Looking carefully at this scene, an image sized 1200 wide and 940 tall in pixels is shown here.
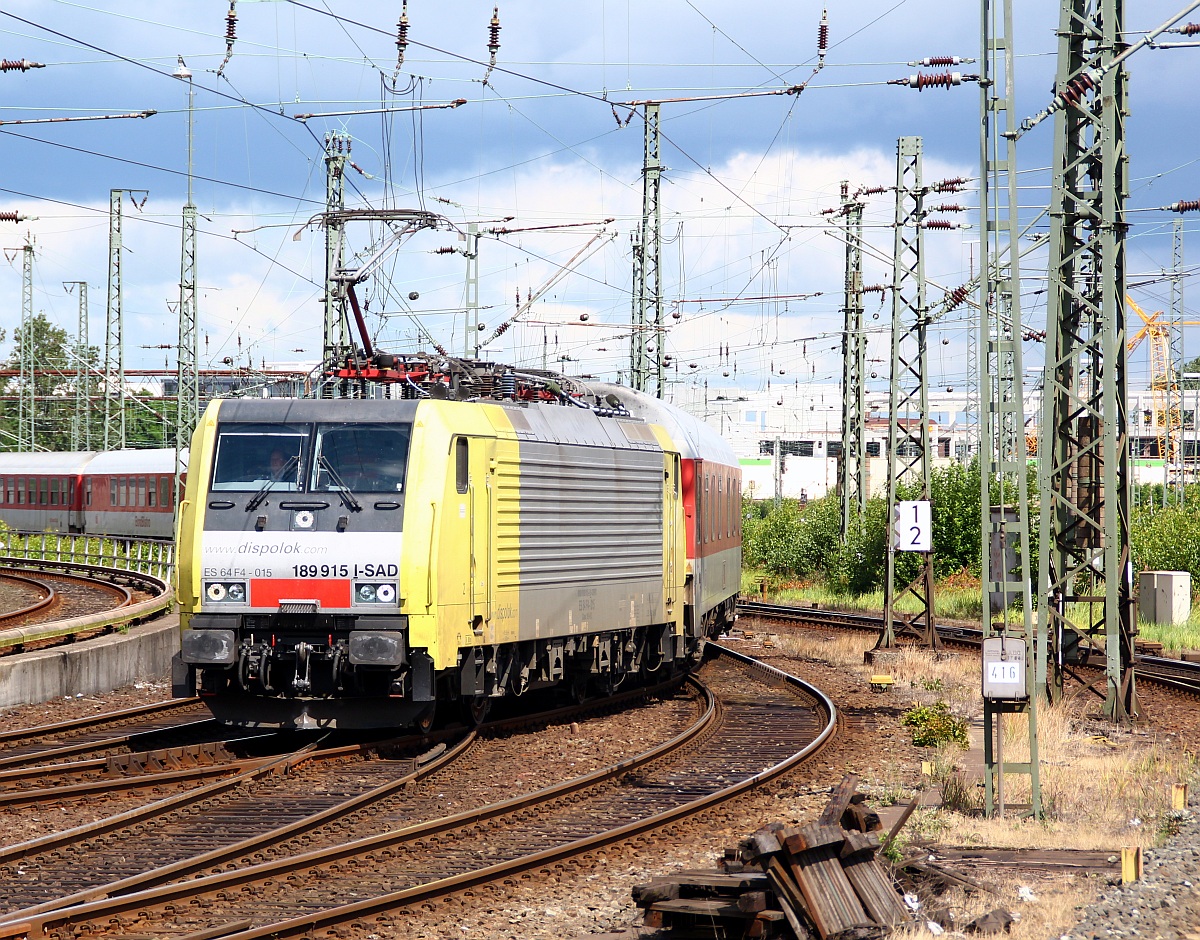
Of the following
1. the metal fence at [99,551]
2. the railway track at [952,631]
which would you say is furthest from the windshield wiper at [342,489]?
the metal fence at [99,551]

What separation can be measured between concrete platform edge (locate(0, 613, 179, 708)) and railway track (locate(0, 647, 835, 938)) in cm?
569

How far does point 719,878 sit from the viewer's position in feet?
26.3

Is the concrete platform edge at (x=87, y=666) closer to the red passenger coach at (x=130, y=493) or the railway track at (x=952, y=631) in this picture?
the railway track at (x=952, y=631)

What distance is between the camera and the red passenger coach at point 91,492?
142ft

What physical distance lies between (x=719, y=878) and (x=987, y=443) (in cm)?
440

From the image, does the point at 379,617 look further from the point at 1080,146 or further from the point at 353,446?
the point at 1080,146

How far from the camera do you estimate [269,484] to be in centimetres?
1316

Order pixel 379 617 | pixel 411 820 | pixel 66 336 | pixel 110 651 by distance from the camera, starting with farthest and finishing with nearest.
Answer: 1. pixel 66 336
2. pixel 110 651
3. pixel 379 617
4. pixel 411 820

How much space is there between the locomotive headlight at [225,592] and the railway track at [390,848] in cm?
201

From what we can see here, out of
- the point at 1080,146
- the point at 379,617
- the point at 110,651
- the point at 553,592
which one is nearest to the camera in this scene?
the point at 379,617

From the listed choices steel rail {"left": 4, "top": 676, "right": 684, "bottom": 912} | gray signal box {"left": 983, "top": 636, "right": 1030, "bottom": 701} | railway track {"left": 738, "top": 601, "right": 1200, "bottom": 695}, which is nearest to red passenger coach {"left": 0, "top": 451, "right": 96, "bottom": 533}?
railway track {"left": 738, "top": 601, "right": 1200, "bottom": 695}

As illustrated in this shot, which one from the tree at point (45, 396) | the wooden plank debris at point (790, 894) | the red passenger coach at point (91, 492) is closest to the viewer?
the wooden plank debris at point (790, 894)

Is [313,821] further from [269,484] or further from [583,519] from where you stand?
[583,519]

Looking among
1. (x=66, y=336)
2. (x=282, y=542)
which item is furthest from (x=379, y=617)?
(x=66, y=336)
